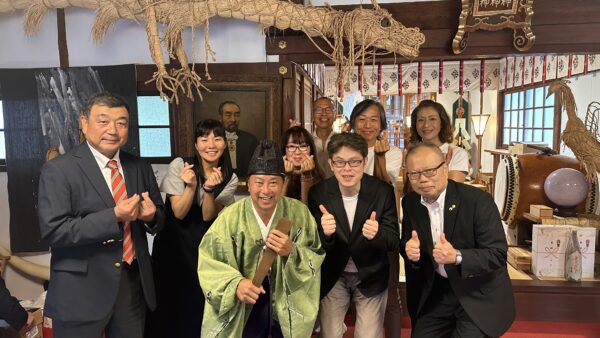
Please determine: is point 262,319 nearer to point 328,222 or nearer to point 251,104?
point 328,222

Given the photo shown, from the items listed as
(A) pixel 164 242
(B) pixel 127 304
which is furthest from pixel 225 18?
(B) pixel 127 304

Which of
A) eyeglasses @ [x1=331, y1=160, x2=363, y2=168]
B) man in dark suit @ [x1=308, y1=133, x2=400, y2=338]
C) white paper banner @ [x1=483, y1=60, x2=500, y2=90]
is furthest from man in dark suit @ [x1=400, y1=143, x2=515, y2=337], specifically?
white paper banner @ [x1=483, y1=60, x2=500, y2=90]

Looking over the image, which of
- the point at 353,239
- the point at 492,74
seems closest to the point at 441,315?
the point at 353,239

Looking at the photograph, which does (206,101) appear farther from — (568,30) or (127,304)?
(568,30)

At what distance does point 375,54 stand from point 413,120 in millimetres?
662

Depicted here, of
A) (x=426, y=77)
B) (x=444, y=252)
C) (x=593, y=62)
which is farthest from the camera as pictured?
(x=426, y=77)

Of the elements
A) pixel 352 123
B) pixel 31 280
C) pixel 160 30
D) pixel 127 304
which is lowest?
pixel 31 280

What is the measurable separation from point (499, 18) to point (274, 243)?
108 inches

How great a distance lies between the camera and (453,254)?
2.28m

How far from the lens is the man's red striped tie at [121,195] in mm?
2463

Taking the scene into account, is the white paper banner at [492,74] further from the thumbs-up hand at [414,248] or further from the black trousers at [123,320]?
the black trousers at [123,320]

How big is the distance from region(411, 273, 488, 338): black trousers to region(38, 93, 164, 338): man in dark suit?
1781 mm

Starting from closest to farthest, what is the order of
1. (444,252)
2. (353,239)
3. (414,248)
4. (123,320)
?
1. (444,252)
2. (414,248)
3. (123,320)
4. (353,239)

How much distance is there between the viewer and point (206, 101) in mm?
3871
